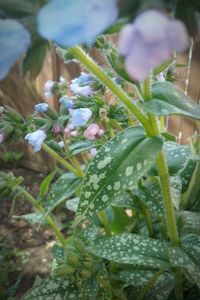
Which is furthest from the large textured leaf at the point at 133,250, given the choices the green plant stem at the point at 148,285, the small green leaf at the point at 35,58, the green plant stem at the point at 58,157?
the small green leaf at the point at 35,58

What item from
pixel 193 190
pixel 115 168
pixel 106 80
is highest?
pixel 106 80

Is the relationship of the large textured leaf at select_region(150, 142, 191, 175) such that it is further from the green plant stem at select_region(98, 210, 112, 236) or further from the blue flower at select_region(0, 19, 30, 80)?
the blue flower at select_region(0, 19, 30, 80)

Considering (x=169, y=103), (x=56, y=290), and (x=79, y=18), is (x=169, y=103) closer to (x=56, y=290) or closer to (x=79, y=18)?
(x=79, y=18)

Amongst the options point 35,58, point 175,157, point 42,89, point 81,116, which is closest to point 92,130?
point 81,116

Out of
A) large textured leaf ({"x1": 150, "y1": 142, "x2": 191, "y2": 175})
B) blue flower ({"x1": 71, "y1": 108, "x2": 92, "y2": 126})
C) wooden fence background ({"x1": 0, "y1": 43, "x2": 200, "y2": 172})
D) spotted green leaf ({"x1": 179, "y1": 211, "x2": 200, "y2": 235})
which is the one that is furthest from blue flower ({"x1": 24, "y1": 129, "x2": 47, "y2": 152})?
wooden fence background ({"x1": 0, "y1": 43, "x2": 200, "y2": 172})

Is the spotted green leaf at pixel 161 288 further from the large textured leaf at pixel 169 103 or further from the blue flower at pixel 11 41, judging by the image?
the blue flower at pixel 11 41

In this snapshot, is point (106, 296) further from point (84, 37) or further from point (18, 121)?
point (84, 37)

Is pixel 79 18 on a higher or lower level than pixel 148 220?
higher
